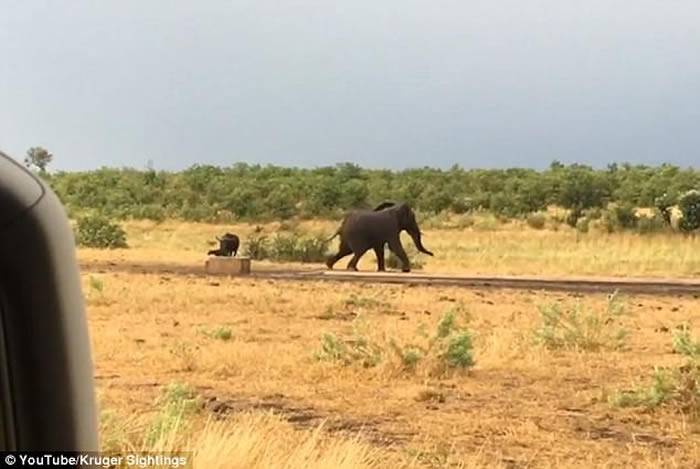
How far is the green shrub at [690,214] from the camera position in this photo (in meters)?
50.5

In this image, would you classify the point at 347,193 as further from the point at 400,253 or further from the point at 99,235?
the point at 400,253

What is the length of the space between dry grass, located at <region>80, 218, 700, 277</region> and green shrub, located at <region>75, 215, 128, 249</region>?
1179mm

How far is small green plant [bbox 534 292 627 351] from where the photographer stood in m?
15.5

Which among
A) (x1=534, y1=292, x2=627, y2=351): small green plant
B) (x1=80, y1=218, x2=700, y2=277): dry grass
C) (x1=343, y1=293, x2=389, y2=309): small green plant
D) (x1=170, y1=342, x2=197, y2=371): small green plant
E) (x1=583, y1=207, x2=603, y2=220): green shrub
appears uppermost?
(x1=170, y1=342, x2=197, y2=371): small green plant

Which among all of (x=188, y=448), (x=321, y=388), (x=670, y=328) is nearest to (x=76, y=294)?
(x=188, y=448)

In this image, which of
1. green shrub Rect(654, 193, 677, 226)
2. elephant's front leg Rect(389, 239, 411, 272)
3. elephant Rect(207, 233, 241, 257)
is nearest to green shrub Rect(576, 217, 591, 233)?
green shrub Rect(654, 193, 677, 226)

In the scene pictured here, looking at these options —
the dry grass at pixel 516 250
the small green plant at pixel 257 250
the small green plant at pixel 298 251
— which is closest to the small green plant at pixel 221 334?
the dry grass at pixel 516 250

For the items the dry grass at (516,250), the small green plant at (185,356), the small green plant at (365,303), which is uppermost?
the small green plant at (185,356)

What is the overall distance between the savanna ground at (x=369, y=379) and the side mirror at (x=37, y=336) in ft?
15.2

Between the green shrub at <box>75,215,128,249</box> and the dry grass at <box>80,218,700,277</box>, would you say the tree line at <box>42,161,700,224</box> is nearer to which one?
the dry grass at <box>80,218,700,277</box>

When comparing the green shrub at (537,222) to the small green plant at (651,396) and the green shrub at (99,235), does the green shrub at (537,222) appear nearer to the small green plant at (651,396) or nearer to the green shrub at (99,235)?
the green shrub at (99,235)

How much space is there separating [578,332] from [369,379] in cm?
397

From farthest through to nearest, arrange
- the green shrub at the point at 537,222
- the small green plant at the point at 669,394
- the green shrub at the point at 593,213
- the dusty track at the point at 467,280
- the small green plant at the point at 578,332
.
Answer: the green shrub at the point at 593,213, the green shrub at the point at 537,222, the dusty track at the point at 467,280, the small green plant at the point at 578,332, the small green plant at the point at 669,394

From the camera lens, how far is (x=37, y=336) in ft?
6.52
